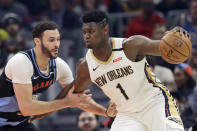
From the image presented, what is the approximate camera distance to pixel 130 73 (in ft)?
20.3

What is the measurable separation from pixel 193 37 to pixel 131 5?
230cm

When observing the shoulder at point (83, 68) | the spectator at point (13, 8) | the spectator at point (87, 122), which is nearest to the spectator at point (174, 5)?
the spectator at point (13, 8)

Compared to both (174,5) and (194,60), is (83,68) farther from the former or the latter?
(174,5)

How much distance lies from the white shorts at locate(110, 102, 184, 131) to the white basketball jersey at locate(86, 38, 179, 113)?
0.08 metres

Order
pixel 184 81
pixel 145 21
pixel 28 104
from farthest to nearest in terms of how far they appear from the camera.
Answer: pixel 145 21 → pixel 184 81 → pixel 28 104

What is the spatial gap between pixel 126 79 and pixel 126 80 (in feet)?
0.04

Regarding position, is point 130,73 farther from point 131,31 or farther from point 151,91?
point 131,31

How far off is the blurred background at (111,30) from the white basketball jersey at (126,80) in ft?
8.62

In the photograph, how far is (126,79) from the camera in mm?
6211

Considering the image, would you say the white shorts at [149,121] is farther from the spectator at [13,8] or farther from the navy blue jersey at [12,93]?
the spectator at [13,8]

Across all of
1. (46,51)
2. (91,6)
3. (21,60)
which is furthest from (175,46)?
(91,6)

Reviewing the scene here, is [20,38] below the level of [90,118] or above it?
above

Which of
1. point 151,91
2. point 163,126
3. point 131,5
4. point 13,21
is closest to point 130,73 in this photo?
point 151,91

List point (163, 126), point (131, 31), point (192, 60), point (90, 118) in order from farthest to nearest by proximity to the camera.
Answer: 1. point (131, 31)
2. point (192, 60)
3. point (90, 118)
4. point (163, 126)
